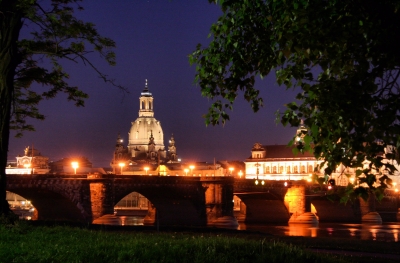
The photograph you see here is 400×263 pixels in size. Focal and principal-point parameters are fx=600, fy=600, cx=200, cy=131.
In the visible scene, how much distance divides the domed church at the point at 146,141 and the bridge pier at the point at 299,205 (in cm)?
9683

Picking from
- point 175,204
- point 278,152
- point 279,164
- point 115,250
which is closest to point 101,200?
point 175,204

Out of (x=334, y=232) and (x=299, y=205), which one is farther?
(x=299, y=205)

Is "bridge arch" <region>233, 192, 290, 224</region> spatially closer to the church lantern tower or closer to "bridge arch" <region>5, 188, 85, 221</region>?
"bridge arch" <region>5, 188, 85, 221</region>

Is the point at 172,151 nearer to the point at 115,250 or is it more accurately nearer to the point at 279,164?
the point at 279,164

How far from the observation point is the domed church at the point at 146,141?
17879cm

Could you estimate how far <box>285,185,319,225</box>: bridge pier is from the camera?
249 feet

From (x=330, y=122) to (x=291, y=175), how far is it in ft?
420

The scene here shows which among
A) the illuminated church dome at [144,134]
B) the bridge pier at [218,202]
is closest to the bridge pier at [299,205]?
the bridge pier at [218,202]

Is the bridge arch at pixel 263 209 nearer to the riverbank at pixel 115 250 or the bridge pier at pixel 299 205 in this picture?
the bridge pier at pixel 299 205

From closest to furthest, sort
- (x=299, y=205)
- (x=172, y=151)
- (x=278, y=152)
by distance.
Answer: (x=299, y=205) → (x=278, y=152) → (x=172, y=151)

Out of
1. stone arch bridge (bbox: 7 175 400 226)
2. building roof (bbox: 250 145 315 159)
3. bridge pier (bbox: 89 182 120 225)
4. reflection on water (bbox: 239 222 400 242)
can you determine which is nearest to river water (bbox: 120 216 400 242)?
reflection on water (bbox: 239 222 400 242)

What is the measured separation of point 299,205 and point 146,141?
4398 inches

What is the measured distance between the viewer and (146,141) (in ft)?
611

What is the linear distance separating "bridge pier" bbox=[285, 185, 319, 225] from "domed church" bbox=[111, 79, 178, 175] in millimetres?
96834
